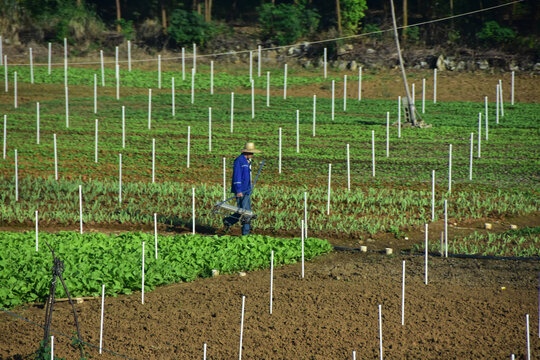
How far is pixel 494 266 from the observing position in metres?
13.6

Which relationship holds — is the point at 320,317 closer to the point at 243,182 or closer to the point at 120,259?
the point at 120,259

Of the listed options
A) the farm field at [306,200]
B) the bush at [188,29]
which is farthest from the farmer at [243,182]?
the bush at [188,29]

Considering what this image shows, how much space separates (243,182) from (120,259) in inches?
149

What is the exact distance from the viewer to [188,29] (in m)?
40.8

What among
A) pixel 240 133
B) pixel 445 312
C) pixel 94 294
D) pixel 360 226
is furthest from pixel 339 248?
pixel 240 133

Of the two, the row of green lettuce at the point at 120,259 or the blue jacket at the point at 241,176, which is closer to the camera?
the row of green lettuce at the point at 120,259

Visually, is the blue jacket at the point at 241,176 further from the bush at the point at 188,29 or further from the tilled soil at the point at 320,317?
the bush at the point at 188,29

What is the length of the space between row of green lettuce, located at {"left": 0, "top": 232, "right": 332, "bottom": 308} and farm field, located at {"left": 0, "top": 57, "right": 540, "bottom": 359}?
0.20 m

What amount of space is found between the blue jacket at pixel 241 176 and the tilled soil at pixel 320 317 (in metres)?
2.42

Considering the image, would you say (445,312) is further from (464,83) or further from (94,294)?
(464,83)

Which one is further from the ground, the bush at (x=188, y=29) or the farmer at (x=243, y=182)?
the bush at (x=188, y=29)

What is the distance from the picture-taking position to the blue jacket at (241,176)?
15.4 metres

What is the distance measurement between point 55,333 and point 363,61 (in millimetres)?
29224

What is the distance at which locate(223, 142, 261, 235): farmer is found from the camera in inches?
607
